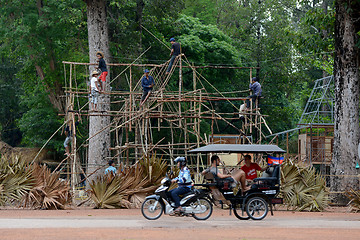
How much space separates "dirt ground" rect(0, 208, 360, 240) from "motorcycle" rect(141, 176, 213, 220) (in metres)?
0.22

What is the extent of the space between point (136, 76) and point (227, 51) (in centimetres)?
1009

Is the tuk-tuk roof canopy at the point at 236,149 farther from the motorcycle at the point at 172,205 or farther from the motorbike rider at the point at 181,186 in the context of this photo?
the motorcycle at the point at 172,205

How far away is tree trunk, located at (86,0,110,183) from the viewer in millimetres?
27797

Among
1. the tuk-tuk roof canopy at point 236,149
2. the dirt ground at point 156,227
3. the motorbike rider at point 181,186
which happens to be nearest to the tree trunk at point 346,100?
the dirt ground at point 156,227

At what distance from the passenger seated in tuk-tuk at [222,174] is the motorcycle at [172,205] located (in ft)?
2.33

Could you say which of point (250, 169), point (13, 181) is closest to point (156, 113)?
point (13, 181)

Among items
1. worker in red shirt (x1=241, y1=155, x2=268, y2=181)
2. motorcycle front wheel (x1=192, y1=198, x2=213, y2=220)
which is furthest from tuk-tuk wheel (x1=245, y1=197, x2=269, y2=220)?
worker in red shirt (x1=241, y1=155, x2=268, y2=181)

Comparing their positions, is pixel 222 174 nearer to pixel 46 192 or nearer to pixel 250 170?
pixel 250 170

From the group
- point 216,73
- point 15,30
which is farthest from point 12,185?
point 216,73

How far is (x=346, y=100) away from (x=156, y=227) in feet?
47.6

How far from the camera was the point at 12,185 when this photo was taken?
2048 centimetres

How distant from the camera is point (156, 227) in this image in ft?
48.3

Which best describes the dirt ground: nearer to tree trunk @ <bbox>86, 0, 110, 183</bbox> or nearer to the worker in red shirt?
the worker in red shirt

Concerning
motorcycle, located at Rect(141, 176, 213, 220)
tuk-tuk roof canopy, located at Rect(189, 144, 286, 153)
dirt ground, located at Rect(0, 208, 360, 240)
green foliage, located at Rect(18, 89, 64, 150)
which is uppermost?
green foliage, located at Rect(18, 89, 64, 150)
